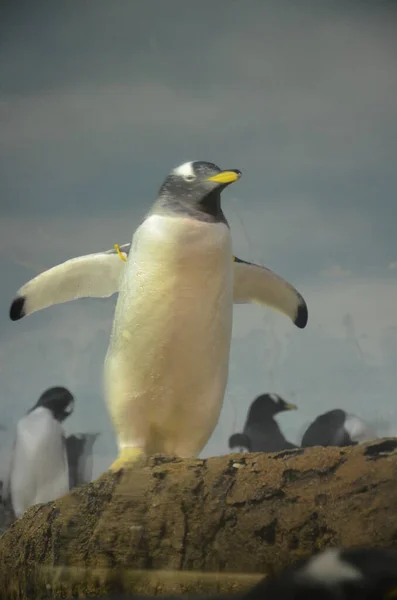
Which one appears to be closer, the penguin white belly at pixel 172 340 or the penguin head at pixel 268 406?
the penguin white belly at pixel 172 340

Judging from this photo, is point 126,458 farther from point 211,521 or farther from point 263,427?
point 263,427

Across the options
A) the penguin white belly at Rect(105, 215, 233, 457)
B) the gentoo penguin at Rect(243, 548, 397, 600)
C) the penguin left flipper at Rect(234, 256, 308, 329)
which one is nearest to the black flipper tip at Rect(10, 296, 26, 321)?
the penguin white belly at Rect(105, 215, 233, 457)

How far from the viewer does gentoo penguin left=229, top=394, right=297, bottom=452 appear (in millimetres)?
2117

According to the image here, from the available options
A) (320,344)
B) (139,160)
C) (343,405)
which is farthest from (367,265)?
(139,160)

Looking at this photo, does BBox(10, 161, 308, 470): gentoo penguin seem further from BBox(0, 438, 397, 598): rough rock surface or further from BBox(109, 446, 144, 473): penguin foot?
BBox(0, 438, 397, 598): rough rock surface

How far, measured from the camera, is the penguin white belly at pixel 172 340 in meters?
1.83

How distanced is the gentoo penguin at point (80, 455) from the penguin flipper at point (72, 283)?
1.37 ft

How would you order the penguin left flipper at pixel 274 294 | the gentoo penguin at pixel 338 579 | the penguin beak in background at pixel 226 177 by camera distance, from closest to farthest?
the gentoo penguin at pixel 338 579 → the penguin beak in background at pixel 226 177 → the penguin left flipper at pixel 274 294

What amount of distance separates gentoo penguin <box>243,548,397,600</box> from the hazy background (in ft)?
3.43

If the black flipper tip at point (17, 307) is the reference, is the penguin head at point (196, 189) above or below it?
above

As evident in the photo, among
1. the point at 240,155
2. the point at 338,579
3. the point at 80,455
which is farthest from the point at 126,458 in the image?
the point at 240,155

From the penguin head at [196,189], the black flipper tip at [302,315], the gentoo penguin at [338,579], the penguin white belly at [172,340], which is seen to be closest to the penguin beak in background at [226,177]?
the penguin head at [196,189]

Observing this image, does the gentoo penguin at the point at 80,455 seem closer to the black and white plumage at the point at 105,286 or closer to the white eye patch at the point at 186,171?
the black and white plumage at the point at 105,286

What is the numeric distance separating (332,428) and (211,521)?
1.03 meters
